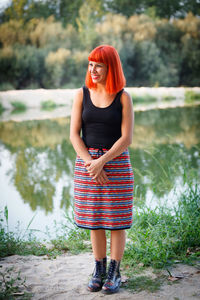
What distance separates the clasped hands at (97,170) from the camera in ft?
5.72

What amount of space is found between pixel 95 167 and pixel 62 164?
4733mm

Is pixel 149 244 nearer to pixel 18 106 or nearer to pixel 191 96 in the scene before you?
pixel 18 106

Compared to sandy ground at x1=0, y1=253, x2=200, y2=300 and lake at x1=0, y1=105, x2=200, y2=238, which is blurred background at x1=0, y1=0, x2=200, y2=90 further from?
sandy ground at x1=0, y1=253, x2=200, y2=300

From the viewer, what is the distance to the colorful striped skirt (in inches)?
70.7

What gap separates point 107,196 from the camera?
1796 millimetres

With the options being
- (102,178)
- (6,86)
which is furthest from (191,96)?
(102,178)

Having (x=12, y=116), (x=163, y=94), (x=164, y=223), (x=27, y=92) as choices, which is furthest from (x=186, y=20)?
(x=164, y=223)

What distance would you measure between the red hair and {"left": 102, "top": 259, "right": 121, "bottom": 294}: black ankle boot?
0.86 meters

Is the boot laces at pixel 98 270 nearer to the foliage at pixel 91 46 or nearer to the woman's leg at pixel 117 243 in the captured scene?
the woman's leg at pixel 117 243

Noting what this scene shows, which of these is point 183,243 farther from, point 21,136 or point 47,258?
point 21,136

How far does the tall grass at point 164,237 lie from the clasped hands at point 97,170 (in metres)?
0.68

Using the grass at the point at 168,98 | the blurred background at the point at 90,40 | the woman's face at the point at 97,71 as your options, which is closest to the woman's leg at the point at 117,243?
the woman's face at the point at 97,71

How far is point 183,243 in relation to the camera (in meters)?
2.37

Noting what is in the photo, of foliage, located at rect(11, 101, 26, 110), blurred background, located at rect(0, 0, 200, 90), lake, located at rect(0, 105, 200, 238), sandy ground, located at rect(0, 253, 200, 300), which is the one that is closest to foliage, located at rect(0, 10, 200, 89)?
blurred background, located at rect(0, 0, 200, 90)
